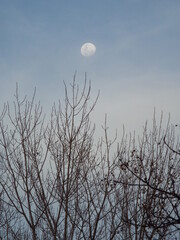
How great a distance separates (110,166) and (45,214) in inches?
75.3

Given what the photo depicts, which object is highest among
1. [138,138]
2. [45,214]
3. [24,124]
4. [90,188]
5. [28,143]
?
[138,138]

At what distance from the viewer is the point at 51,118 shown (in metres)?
7.00

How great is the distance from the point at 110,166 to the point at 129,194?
4.05 feet

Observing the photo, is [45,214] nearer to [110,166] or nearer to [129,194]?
[110,166]

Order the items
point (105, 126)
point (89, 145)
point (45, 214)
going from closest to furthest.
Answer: point (45, 214) < point (89, 145) < point (105, 126)

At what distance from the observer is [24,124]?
684cm

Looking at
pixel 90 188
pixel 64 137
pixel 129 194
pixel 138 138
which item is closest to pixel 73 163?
pixel 64 137

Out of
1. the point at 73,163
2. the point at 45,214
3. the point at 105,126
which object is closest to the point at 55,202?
the point at 45,214

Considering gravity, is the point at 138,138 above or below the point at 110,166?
above

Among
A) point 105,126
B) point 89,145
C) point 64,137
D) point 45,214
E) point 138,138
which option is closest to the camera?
point 45,214

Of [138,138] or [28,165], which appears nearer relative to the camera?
[28,165]

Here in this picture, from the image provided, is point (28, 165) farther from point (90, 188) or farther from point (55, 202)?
point (90, 188)

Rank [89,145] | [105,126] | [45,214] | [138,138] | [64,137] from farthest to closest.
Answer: [138,138] < [105,126] < [89,145] < [64,137] < [45,214]

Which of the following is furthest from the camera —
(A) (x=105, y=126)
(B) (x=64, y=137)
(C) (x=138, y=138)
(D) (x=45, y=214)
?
(C) (x=138, y=138)
